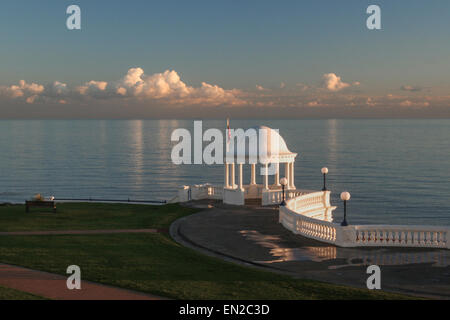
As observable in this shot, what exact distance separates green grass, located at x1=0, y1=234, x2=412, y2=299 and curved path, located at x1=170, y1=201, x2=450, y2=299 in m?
1.10

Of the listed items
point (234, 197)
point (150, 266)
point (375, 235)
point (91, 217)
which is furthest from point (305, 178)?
point (150, 266)

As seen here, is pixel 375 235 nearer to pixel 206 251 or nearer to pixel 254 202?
pixel 206 251

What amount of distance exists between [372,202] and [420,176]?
29708mm

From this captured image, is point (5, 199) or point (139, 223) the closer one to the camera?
point (139, 223)

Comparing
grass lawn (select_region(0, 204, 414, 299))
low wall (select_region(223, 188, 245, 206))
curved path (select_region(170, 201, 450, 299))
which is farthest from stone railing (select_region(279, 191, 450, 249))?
low wall (select_region(223, 188, 245, 206))

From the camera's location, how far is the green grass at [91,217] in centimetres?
2748

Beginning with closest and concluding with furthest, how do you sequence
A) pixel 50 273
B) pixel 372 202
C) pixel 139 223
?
pixel 50 273
pixel 139 223
pixel 372 202

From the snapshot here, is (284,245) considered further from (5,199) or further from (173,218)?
(5,199)

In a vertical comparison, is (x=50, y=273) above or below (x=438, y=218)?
above

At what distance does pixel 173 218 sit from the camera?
30.3 metres

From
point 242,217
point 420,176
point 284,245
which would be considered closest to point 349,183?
point 420,176

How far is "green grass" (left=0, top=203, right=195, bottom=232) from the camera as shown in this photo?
27.5 m

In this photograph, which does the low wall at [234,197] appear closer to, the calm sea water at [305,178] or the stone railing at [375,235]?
the stone railing at [375,235]
